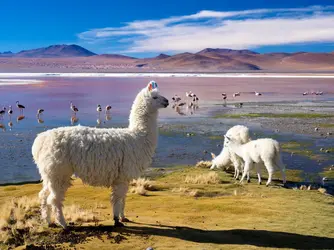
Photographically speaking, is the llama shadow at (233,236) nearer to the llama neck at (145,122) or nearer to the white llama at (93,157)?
the white llama at (93,157)

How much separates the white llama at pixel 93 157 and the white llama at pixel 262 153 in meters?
5.60

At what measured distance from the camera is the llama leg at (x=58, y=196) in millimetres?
7121

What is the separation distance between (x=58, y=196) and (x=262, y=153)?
7.12 m

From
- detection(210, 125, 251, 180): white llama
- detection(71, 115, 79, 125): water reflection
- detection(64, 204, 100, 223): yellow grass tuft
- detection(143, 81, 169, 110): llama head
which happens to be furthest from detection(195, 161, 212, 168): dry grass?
detection(71, 115, 79, 125): water reflection

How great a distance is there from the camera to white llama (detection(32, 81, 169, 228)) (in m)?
7.07

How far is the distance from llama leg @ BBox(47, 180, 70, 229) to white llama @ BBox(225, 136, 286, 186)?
22.8ft

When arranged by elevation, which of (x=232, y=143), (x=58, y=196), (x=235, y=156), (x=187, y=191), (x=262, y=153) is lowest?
(x=187, y=191)

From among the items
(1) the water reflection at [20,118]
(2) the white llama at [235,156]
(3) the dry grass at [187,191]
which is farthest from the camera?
(1) the water reflection at [20,118]

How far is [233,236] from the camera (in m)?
7.04

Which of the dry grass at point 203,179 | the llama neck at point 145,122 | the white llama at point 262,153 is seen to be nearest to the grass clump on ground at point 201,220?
the dry grass at point 203,179

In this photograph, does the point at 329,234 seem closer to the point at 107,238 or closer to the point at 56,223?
the point at 107,238

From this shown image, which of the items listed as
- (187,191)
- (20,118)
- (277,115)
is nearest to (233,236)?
(187,191)

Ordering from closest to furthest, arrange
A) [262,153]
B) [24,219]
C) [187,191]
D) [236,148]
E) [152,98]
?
1. [152,98]
2. [24,219]
3. [187,191]
4. [262,153]
5. [236,148]

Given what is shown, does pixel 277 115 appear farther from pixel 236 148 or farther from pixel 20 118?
pixel 20 118
